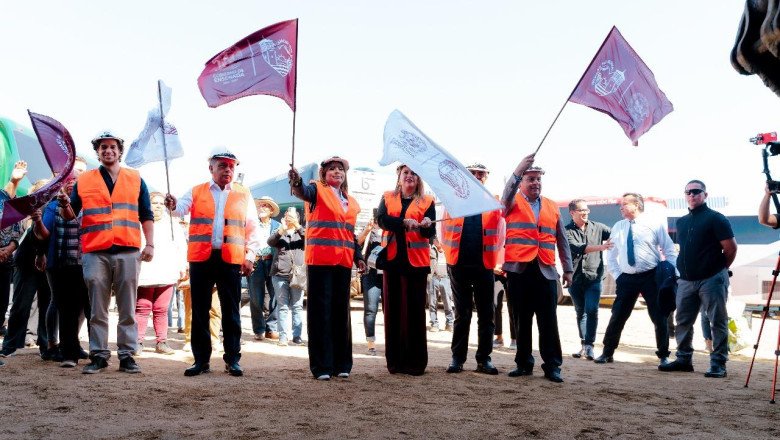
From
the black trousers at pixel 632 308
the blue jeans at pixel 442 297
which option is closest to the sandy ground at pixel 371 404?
the black trousers at pixel 632 308

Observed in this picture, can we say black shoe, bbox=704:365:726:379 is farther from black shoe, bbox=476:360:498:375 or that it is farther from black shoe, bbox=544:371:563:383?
black shoe, bbox=476:360:498:375

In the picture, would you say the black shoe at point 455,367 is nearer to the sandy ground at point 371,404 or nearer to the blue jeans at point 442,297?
the sandy ground at point 371,404

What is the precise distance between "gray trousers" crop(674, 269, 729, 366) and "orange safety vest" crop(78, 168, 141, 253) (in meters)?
5.42

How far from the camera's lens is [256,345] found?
29.7ft

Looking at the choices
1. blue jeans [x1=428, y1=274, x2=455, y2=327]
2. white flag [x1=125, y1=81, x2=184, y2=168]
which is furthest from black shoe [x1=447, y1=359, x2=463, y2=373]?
blue jeans [x1=428, y1=274, x2=455, y2=327]

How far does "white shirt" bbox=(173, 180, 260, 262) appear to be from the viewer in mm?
6273

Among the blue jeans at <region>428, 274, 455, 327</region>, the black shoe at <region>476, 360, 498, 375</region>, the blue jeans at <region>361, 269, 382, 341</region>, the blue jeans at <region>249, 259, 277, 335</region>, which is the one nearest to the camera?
the black shoe at <region>476, 360, 498, 375</region>

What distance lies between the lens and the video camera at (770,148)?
567 centimetres

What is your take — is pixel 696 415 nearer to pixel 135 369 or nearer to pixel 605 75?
pixel 605 75

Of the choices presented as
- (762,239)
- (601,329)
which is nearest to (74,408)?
(601,329)

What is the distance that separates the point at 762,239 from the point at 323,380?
23.2 meters

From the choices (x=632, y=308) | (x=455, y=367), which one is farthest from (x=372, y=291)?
(x=632, y=308)

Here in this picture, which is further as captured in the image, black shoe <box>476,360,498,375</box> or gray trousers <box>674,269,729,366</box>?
gray trousers <box>674,269,729,366</box>

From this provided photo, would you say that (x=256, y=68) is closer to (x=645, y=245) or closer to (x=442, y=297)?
(x=645, y=245)
